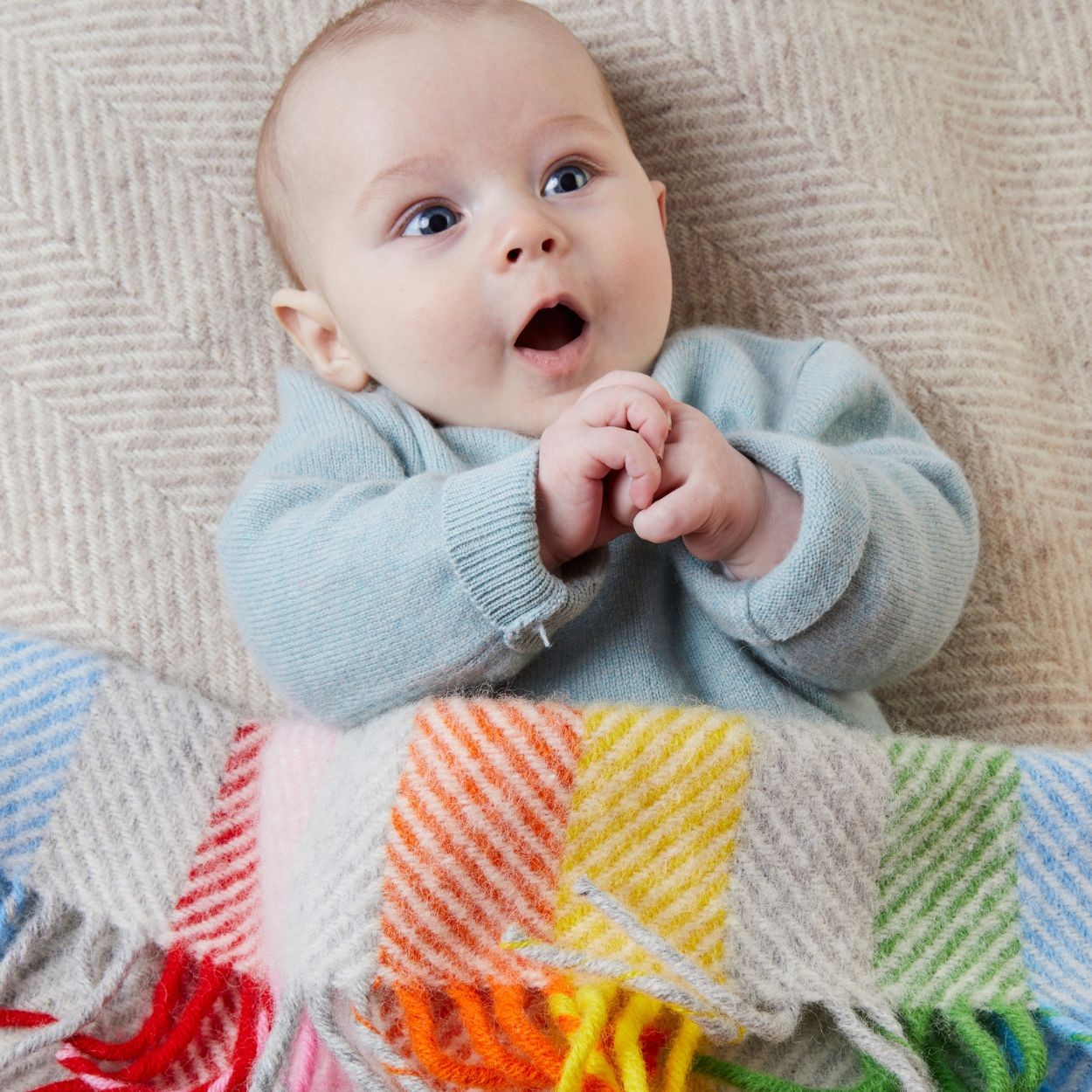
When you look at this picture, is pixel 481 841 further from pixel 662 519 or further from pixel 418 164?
pixel 418 164

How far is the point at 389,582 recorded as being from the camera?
90 cm

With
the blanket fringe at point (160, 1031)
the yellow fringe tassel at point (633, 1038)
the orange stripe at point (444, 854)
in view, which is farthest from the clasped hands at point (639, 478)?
the blanket fringe at point (160, 1031)

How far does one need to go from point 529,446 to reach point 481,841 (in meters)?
0.29

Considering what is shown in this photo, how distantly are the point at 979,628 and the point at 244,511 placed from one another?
705 millimetres

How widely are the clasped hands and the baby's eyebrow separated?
26 cm

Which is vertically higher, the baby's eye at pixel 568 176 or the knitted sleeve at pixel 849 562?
the baby's eye at pixel 568 176

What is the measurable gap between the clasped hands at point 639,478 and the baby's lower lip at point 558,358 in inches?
4.0

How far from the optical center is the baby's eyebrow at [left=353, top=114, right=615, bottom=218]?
1.03m

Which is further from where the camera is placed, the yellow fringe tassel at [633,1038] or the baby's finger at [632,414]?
the baby's finger at [632,414]

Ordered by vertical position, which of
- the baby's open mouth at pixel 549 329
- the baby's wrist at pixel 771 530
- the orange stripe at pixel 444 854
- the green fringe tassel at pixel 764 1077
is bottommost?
the green fringe tassel at pixel 764 1077

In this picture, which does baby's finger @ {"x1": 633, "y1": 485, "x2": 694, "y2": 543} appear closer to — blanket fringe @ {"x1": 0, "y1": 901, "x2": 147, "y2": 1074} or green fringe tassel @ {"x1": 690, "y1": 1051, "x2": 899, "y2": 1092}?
green fringe tassel @ {"x1": 690, "y1": 1051, "x2": 899, "y2": 1092}

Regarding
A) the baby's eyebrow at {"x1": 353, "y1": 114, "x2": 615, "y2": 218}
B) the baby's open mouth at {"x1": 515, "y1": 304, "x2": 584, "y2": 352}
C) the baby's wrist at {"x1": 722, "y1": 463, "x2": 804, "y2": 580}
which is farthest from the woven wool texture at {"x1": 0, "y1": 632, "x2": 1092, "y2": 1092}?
the baby's eyebrow at {"x1": 353, "y1": 114, "x2": 615, "y2": 218}

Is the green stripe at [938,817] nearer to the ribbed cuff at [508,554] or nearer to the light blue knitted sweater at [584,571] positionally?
the light blue knitted sweater at [584,571]

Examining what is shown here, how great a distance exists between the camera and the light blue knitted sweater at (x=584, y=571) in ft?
2.91
